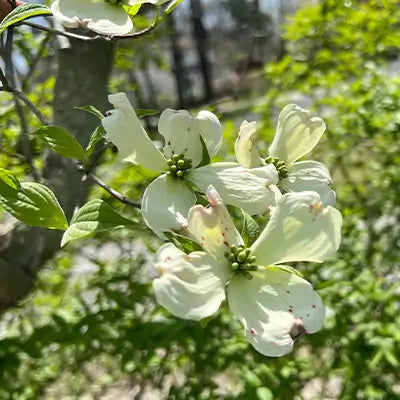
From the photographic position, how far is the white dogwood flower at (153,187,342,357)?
46cm

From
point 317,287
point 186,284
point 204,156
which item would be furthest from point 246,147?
point 317,287

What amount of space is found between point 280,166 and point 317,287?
507 millimetres

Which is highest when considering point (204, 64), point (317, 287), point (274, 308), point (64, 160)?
point (274, 308)

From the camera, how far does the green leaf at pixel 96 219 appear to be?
1.69ft

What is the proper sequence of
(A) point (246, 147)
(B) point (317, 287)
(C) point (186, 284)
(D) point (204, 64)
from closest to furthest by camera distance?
(C) point (186, 284) < (A) point (246, 147) < (B) point (317, 287) < (D) point (204, 64)

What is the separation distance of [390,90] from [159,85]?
6300mm

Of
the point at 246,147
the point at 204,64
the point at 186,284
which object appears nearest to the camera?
the point at 186,284

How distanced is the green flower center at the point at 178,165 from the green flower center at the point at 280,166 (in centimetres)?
8

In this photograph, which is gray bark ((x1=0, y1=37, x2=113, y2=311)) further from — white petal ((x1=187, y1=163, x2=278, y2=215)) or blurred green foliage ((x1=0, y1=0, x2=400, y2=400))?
white petal ((x1=187, y1=163, x2=278, y2=215))

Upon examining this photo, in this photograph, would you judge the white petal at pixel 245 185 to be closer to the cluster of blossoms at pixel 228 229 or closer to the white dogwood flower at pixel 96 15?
the cluster of blossoms at pixel 228 229

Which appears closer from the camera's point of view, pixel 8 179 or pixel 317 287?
pixel 8 179

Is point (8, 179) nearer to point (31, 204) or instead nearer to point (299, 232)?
point (31, 204)

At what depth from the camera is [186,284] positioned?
1.44ft

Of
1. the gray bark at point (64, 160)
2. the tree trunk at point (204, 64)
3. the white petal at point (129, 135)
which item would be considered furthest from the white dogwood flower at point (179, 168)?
the tree trunk at point (204, 64)
